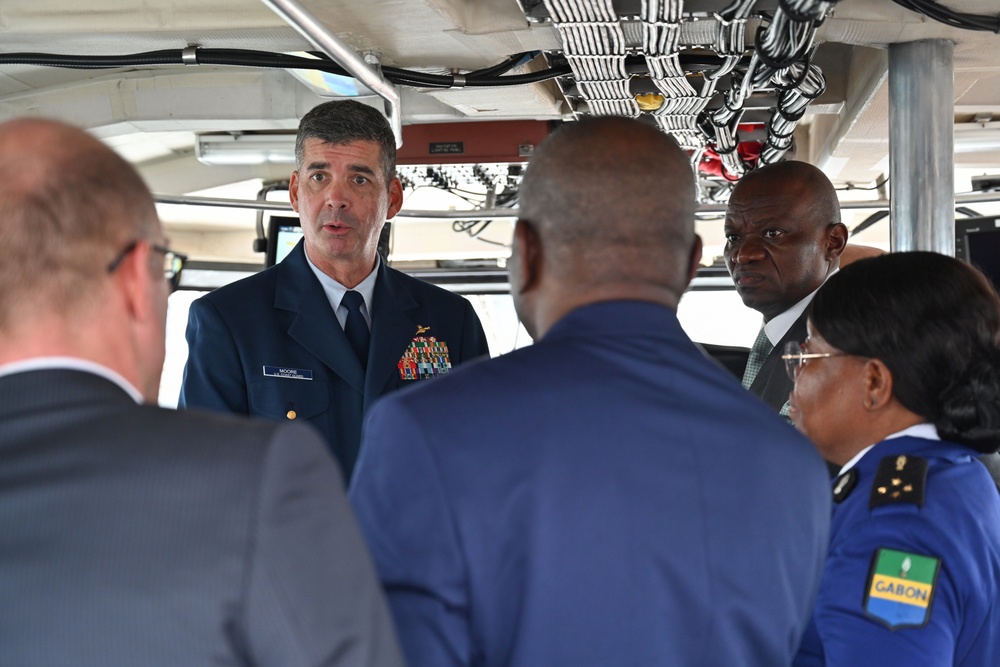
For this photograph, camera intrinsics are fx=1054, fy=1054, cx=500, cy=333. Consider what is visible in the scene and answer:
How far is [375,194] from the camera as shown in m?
2.51

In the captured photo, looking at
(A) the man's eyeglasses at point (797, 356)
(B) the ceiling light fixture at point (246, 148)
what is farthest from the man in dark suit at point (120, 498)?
(B) the ceiling light fixture at point (246, 148)

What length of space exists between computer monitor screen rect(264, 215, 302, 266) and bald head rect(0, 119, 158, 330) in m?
3.80

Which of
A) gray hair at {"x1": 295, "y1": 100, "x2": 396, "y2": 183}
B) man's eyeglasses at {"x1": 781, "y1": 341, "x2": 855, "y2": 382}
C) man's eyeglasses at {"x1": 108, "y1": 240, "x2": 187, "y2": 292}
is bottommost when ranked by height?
man's eyeglasses at {"x1": 781, "y1": 341, "x2": 855, "y2": 382}

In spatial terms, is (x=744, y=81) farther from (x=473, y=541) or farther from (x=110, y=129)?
(x=110, y=129)

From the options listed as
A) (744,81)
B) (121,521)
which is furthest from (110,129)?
(121,521)

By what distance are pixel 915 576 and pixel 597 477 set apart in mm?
552

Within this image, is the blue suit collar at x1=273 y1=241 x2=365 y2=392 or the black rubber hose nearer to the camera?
the blue suit collar at x1=273 y1=241 x2=365 y2=392

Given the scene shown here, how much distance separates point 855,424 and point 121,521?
1224 millimetres

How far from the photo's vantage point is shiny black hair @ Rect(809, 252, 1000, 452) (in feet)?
5.38

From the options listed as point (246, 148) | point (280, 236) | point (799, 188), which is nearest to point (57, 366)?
point (799, 188)

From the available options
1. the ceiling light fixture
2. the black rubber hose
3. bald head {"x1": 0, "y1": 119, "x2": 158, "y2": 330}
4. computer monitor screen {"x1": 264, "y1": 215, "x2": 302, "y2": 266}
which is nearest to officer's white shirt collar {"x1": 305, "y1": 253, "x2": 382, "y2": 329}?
the black rubber hose

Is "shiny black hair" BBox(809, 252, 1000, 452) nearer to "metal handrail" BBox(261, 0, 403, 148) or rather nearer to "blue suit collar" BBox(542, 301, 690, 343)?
"blue suit collar" BBox(542, 301, 690, 343)

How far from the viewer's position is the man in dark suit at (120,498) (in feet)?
3.18

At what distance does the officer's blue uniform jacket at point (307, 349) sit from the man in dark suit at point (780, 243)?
0.75 metres
